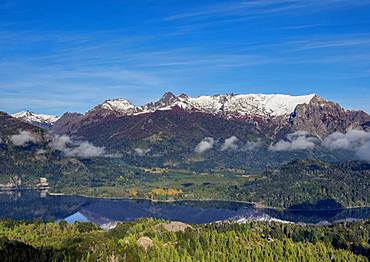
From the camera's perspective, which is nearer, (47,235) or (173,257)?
(173,257)

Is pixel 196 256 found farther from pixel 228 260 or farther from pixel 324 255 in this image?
pixel 324 255

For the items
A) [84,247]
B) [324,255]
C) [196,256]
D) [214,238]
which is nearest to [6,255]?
[84,247]

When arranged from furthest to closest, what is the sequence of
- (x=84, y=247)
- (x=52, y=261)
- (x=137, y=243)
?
(x=137, y=243)
(x=84, y=247)
(x=52, y=261)

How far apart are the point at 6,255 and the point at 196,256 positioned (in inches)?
2245

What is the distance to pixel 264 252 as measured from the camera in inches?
7215

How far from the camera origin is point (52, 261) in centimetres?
14788

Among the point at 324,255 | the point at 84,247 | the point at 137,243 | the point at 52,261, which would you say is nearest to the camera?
the point at 52,261

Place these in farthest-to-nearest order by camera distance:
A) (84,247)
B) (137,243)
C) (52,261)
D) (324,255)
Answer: (324,255) < (137,243) < (84,247) < (52,261)

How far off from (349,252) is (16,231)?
116 m

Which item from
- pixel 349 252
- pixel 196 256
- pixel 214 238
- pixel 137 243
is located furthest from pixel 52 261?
pixel 349 252

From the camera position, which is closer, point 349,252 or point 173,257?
point 173,257

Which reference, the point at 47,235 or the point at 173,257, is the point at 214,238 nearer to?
the point at 173,257

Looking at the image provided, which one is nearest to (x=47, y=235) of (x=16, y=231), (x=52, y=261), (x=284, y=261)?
(x=16, y=231)

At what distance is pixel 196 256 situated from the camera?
174 meters
